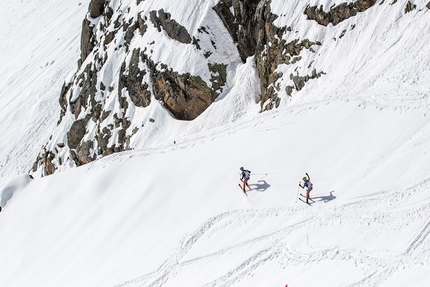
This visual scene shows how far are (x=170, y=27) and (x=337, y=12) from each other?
1283cm

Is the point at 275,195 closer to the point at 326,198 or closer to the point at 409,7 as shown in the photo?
the point at 326,198

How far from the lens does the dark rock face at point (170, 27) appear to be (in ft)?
103

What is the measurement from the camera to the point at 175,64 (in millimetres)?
31000

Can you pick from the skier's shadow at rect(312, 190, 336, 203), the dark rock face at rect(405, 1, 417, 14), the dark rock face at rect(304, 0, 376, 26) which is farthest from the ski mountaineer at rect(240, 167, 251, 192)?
the dark rock face at rect(405, 1, 417, 14)

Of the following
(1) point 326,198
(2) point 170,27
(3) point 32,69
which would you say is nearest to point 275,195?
(1) point 326,198

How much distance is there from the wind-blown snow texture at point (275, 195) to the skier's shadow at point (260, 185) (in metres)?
0.07

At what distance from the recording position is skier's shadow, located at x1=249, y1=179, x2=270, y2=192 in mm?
18391

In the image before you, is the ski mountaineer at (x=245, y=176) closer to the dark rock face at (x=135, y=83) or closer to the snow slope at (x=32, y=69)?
the dark rock face at (x=135, y=83)

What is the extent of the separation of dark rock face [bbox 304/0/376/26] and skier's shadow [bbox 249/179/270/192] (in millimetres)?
11815

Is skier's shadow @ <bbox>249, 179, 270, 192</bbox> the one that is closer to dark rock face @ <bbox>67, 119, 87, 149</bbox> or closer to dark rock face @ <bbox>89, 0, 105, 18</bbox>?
dark rock face @ <bbox>67, 119, 87, 149</bbox>

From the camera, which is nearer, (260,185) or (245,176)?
(245,176)

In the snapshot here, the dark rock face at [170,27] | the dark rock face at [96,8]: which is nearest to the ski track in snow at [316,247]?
the dark rock face at [170,27]

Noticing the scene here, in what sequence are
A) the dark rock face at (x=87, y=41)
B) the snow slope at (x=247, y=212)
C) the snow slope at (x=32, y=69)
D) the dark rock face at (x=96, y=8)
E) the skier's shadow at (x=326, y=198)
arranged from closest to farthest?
the snow slope at (x=247, y=212) → the skier's shadow at (x=326, y=198) → the dark rock face at (x=87, y=41) → the dark rock face at (x=96, y=8) → the snow slope at (x=32, y=69)


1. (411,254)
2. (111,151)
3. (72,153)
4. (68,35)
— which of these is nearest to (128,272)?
(411,254)
